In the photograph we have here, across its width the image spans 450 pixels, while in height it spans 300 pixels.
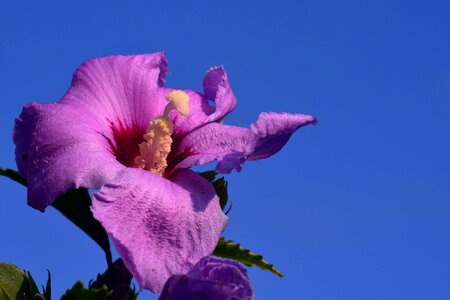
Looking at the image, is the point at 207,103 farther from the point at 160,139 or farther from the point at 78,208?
the point at 78,208

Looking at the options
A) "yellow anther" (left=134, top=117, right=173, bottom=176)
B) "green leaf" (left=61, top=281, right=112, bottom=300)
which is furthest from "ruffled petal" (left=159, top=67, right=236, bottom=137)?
"green leaf" (left=61, top=281, right=112, bottom=300)

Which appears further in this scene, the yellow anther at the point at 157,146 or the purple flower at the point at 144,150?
the yellow anther at the point at 157,146

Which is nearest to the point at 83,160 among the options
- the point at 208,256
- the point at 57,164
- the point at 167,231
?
the point at 57,164

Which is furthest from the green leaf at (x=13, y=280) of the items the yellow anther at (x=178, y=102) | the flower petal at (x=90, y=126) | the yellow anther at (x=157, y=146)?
the yellow anther at (x=178, y=102)

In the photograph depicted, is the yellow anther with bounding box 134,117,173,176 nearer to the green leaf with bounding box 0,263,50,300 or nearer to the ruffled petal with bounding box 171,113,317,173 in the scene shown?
the ruffled petal with bounding box 171,113,317,173

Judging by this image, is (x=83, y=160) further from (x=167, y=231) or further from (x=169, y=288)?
(x=169, y=288)

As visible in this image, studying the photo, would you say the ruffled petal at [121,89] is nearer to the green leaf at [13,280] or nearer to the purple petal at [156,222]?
the purple petal at [156,222]

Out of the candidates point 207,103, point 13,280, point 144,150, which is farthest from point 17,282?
point 207,103
